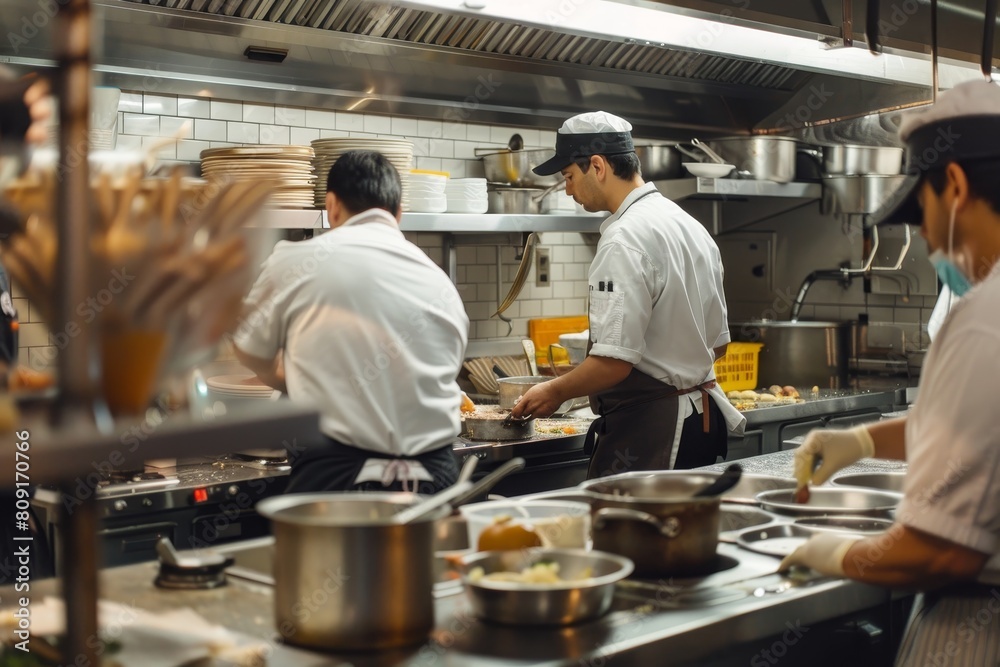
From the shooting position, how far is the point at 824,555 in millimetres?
2109

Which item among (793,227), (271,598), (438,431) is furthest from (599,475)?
(793,227)

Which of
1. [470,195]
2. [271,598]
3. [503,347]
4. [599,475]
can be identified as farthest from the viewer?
[503,347]

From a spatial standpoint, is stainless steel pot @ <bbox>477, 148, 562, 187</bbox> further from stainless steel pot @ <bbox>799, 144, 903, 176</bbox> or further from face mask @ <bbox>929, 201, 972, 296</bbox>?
face mask @ <bbox>929, 201, 972, 296</bbox>

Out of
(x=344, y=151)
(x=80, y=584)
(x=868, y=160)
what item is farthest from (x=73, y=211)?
(x=868, y=160)

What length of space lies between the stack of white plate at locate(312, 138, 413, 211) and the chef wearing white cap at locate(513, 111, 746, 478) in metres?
0.74

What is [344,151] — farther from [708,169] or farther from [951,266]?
[951,266]

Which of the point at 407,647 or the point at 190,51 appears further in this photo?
the point at 190,51

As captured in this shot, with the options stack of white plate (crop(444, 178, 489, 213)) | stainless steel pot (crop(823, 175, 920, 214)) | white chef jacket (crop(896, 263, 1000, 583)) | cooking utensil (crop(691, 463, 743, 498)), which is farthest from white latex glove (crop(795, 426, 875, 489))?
stainless steel pot (crop(823, 175, 920, 214))

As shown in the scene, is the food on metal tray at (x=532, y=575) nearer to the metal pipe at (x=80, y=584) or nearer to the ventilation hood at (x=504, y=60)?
the metal pipe at (x=80, y=584)

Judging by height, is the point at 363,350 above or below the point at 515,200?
below

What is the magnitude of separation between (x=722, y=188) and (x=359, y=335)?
3262 millimetres

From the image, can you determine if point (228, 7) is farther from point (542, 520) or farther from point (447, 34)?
point (542, 520)

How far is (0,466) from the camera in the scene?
100 cm

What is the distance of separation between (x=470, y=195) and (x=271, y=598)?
3.28 metres
